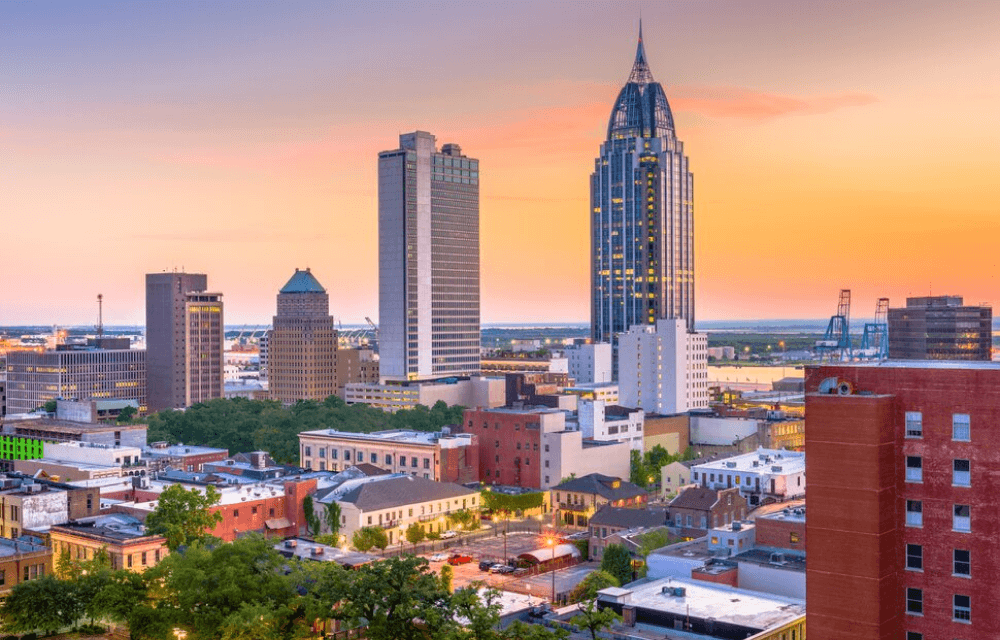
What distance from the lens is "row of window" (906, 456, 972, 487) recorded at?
129ft

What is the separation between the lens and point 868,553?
39.4 meters

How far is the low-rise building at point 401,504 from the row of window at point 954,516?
66205 millimetres

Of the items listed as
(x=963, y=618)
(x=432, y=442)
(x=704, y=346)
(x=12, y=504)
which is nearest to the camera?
(x=963, y=618)

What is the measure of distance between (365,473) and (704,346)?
91.6 metres

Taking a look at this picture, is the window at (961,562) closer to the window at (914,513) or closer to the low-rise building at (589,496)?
the window at (914,513)

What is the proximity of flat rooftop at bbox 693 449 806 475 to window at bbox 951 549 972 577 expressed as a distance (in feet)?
220

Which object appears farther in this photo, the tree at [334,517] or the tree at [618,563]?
the tree at [334,517]

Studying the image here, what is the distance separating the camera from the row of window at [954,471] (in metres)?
39.3

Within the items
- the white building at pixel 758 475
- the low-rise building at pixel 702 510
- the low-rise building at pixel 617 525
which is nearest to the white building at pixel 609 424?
the white building at pixel 758 475

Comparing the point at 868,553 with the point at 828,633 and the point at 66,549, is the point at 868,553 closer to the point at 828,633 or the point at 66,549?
the point at 828,633

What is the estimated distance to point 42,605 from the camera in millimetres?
64312

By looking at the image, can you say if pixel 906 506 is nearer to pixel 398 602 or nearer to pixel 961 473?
pixel 961 473

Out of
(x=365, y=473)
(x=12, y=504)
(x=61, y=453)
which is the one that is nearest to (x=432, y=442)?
(x=365, y=473)

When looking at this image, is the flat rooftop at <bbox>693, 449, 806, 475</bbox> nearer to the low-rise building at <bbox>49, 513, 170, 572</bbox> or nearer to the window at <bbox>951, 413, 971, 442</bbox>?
the low-rise building at <bbox>49, 513, 170, 572</bbox>
